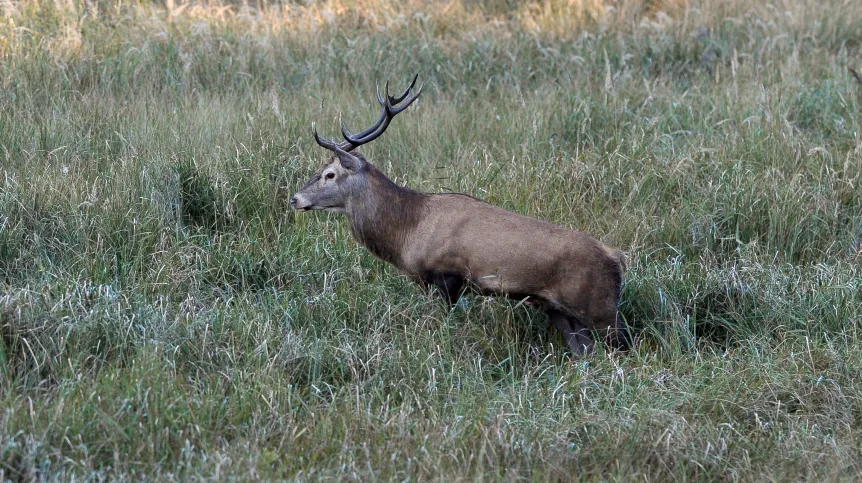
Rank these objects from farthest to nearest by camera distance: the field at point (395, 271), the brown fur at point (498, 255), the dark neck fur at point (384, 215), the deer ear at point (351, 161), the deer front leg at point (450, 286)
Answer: the deer ear at point (351, 161) → the dark neck fur at point (384, 215) → the deer front leg at point (450, 286) → the brown fur at point (498, 255) → the field at point (395, 271)

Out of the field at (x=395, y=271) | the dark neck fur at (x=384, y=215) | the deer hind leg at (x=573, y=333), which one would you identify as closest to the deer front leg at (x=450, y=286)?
the field at (x=395, y=271)

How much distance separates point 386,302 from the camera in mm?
6887

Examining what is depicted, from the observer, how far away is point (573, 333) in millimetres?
6730

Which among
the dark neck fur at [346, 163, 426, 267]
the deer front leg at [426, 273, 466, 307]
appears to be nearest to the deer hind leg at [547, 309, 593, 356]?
the deer front leg at [426, 273, 466, 307]

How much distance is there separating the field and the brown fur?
0.21 m

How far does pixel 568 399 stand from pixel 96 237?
Result: 11.8 ft

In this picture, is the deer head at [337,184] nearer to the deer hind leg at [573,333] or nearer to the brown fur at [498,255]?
the brown fur at [498,255]

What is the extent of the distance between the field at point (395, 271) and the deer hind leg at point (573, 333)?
127 millimetres

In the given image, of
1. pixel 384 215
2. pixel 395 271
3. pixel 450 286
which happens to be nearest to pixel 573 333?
pixel 450 286

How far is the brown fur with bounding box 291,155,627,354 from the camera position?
658cm

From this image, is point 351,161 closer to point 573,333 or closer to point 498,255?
point 498,255

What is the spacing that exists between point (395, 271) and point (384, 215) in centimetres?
44

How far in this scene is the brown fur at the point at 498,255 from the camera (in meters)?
6.58

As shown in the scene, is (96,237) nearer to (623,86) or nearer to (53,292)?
(53,292)
